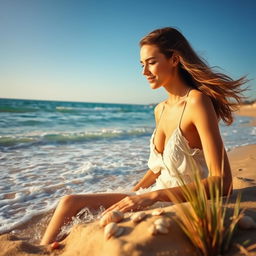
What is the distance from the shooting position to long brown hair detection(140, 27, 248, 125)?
8.70 ft

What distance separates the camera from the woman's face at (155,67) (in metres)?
2.71

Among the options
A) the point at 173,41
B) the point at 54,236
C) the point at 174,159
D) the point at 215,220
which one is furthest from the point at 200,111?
the point at 54,236

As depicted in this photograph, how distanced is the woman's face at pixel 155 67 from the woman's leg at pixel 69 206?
3.85 feet

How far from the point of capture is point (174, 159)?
2.54 meters

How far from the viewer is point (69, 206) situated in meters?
2.49

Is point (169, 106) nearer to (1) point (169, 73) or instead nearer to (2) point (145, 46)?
(1) point (169, 73)

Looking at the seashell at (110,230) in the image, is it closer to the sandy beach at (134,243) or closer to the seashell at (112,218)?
the sandy beach at (134,243)

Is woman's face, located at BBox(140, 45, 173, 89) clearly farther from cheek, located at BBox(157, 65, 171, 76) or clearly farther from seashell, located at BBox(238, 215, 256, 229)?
seashell, located at BBox(238, 215, 256, 229)

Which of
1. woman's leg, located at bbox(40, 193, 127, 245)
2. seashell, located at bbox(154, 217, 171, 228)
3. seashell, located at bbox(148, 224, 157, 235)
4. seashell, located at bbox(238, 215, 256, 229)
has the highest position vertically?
seashell, located at bbox(154, 217, 171, 228)

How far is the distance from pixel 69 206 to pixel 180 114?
1287mm

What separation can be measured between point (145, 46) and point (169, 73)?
36 cm

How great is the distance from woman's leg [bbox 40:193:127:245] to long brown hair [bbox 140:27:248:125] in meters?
1.31

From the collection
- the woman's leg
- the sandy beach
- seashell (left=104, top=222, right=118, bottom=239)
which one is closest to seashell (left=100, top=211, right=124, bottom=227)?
the sandy beach

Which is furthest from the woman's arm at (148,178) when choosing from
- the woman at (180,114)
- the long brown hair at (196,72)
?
the long brown hair at (196,72)
